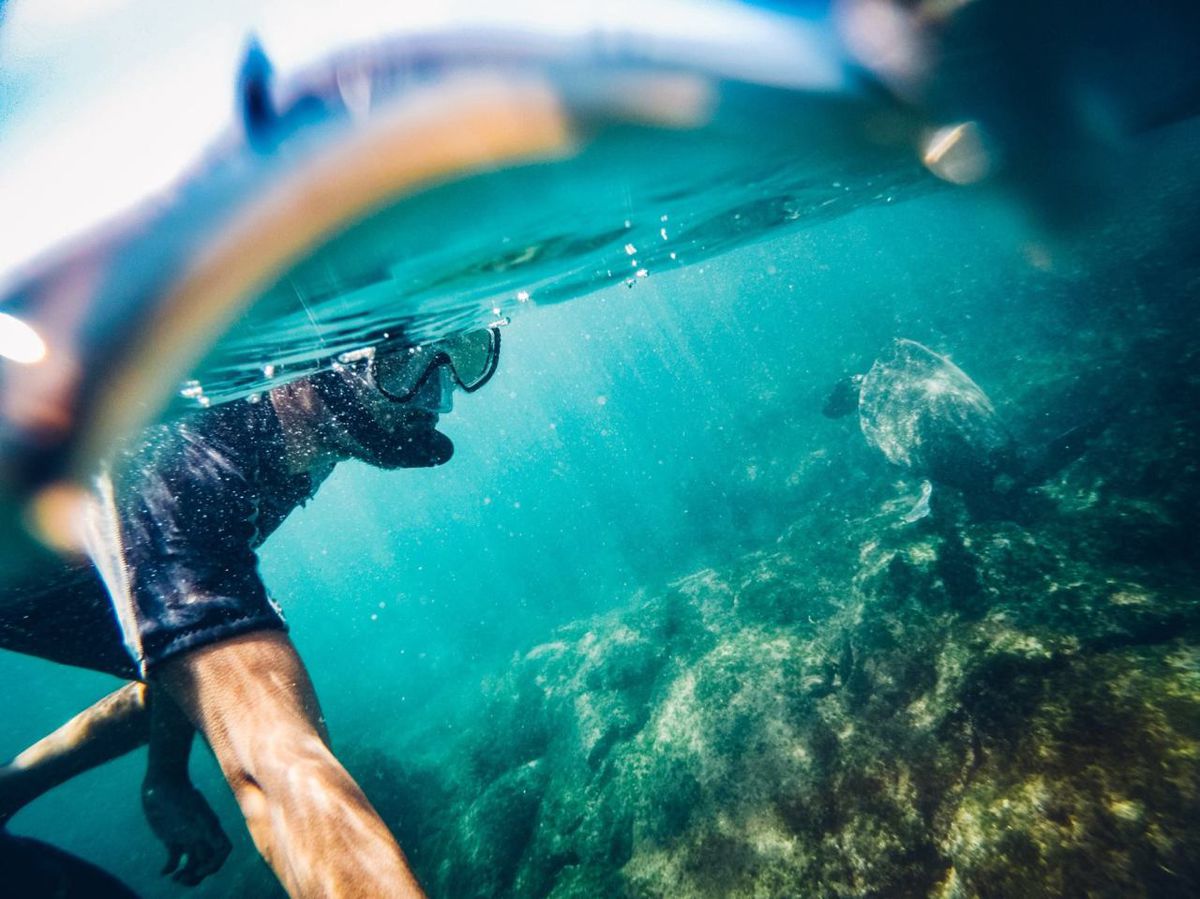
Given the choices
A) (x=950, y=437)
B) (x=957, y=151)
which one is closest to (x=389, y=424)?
(x=957, y=151)

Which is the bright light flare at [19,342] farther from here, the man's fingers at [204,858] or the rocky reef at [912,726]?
the rocky reef at [912,726]

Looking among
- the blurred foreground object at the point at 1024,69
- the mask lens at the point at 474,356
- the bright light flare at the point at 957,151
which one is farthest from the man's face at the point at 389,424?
the bright light flare at the point at 957,151

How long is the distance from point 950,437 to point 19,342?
1382 centimetres

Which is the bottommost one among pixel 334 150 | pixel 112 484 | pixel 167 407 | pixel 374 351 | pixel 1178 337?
pixel 1178 337

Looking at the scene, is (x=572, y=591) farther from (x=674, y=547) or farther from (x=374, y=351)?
(x=374, y=351)

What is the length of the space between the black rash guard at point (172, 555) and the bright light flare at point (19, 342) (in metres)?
0.62

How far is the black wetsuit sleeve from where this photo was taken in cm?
171

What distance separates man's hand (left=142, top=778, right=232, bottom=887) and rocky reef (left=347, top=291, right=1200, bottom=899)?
18.5 ft

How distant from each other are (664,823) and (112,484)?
8.12m

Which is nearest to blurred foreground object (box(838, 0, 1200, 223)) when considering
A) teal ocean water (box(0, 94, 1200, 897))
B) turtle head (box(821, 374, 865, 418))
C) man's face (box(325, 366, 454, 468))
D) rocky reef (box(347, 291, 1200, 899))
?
teal ocean water (box(0, 94, 1200, 897))

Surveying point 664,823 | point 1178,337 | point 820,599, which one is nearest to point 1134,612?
point 820,599

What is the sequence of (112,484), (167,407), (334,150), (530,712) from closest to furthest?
(334,150)
(112,484)
(167,407)
(530,712)

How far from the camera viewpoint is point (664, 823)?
706cm

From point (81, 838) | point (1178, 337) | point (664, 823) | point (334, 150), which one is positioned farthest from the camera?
point (81, 838)
